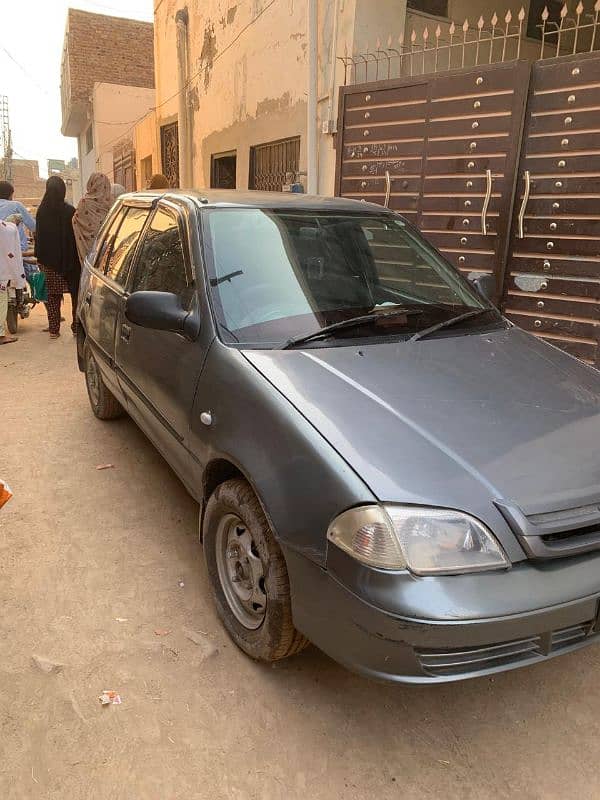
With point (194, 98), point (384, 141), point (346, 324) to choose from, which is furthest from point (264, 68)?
point (346, 324)

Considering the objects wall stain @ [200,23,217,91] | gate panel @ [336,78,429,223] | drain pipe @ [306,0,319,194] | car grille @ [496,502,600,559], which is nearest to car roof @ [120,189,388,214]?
car grille @ [496,502,600,559]

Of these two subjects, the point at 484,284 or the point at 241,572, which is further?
the point at 484,284

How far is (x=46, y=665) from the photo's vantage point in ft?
7.59

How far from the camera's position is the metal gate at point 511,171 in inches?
197

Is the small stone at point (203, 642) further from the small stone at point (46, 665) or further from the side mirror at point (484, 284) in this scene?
the side mirror at point (484, 284)

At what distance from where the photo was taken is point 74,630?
8.23 ft

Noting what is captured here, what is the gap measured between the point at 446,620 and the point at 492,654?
0.25 meters

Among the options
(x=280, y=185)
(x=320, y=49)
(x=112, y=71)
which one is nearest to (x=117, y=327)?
(x=320, y=49)

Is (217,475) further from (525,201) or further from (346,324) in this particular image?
(525,201)

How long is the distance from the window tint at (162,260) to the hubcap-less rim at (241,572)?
114 cm

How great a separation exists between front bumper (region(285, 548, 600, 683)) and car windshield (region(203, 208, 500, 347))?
1089mm

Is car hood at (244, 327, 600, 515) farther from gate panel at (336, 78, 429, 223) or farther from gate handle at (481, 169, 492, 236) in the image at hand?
gate panel at (336, 78, 429, 223)

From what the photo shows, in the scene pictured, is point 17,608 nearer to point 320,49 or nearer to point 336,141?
point 336,141

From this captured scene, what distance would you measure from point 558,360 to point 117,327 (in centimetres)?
248
